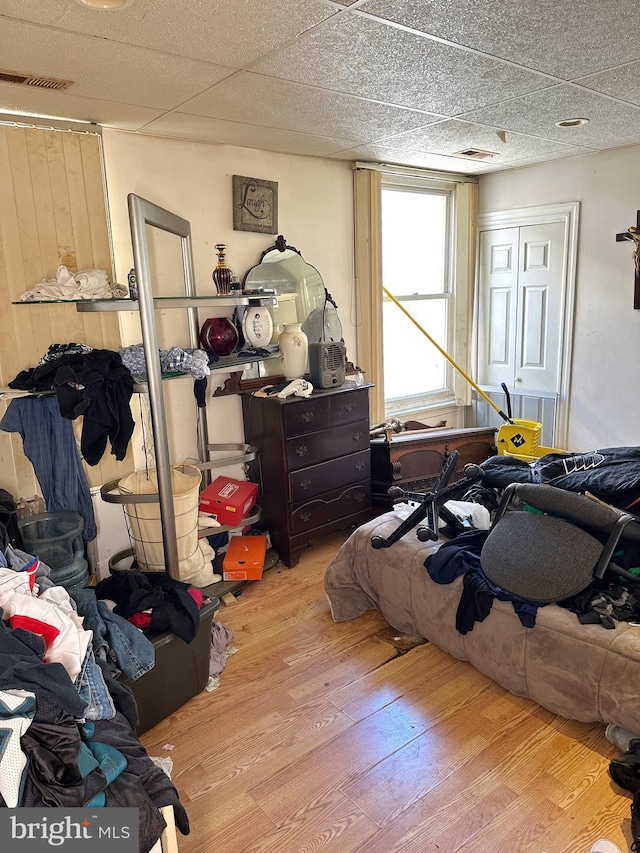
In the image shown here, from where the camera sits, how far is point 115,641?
6.34 feet

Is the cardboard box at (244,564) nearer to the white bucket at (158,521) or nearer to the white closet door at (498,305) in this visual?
the white bucket at (158,521)

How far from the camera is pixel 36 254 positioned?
2709 mm

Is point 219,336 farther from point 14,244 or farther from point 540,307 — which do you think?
point 540,307

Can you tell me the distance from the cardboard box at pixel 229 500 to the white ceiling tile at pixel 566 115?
2.24 meters

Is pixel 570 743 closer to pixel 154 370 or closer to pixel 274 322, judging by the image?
pixel 154 370

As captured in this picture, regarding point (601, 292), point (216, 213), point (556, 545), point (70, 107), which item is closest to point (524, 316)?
point (601, 292)

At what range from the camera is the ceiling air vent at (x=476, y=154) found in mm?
3742

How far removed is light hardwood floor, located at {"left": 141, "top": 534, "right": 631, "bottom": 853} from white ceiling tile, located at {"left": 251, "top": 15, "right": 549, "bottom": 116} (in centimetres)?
233

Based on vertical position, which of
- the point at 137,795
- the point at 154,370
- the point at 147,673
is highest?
the point at 154,370

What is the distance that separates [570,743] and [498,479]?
1.08m

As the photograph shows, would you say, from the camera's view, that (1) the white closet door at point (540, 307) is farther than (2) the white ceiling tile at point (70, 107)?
Yes

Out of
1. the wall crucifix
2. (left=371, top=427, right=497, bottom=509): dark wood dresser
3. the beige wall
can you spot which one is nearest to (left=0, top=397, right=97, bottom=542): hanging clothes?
the beige wall

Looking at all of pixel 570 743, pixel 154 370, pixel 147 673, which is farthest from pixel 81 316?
pixel 570 743

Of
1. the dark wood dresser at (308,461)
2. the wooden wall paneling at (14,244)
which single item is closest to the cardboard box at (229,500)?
the dark wood dresser at (308,461)
